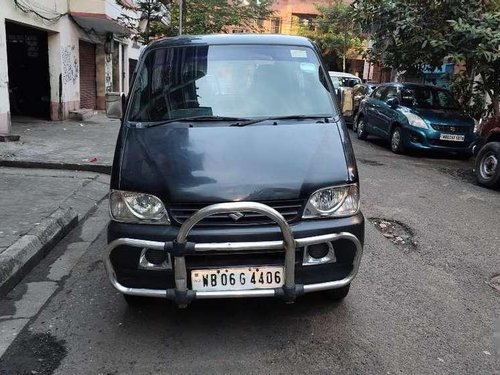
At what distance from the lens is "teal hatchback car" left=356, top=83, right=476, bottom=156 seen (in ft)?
33.8

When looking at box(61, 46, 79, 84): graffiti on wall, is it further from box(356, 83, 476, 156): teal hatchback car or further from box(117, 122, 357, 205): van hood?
box(117, 122, 357, 205): van hood

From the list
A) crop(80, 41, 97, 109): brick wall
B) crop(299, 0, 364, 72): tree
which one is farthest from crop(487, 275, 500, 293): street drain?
crop(299, 0, 364, 72): tree

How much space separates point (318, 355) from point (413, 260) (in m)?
2.04

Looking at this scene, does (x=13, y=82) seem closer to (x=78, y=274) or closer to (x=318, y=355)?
(x=78, y=274)

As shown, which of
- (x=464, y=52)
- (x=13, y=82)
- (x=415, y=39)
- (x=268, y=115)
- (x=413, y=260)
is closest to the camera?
(x=268, y=115)

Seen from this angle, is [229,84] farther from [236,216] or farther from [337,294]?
[337,294]

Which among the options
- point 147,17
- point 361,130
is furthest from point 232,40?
point 361,130

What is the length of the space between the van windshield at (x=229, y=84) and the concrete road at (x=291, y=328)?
4.66 feet

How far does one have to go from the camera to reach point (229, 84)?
3.97 metres

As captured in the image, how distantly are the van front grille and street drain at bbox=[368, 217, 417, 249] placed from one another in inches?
98.8

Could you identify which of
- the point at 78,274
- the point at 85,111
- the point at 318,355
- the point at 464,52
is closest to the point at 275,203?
the point at 318,355

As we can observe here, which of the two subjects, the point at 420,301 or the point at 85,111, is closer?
the point at 420,301

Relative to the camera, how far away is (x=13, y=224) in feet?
16.2

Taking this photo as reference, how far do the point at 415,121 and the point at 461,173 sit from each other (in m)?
1.76
